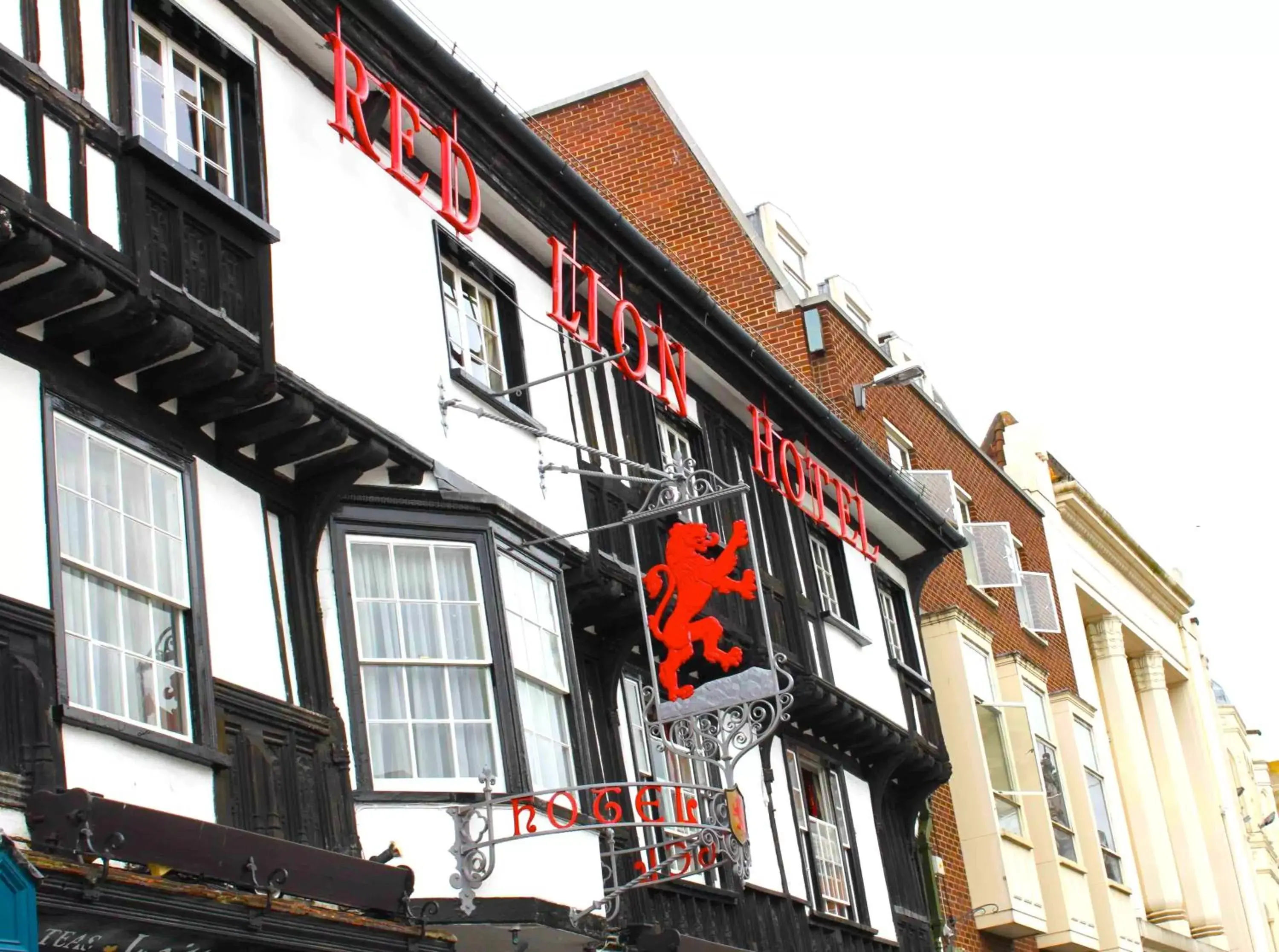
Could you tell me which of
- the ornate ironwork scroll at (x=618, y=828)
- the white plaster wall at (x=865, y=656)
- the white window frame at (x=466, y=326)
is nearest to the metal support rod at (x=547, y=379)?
the white window frame at (x=466, y=326)

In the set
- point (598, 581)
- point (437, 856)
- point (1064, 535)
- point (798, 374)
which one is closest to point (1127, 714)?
point (1064, 535)

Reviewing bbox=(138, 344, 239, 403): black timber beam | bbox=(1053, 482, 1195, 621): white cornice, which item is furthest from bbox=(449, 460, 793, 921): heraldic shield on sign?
bbox=(1053, 482, 1195, 621): white cornice

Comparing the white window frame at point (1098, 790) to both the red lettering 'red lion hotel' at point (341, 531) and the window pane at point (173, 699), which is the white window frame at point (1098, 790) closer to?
the red lettering 'red lion hotel' at point (341, 531)

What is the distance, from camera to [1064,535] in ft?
113

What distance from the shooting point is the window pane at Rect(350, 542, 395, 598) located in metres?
12.5

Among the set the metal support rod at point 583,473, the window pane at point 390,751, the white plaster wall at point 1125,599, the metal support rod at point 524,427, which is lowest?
the window pane at point 390,751

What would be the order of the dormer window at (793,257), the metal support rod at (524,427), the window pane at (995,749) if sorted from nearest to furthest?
the metal support rod at (524,427)
the window pane at (995,749)
the dormer window at (793,257)

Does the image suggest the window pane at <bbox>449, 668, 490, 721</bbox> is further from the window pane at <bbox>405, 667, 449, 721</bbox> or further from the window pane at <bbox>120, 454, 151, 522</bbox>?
the window pane at <bbox>120, 454, 151, 522</bbox>

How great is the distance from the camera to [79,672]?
9859 millimetres

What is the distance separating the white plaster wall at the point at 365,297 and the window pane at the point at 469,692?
64.8 inches

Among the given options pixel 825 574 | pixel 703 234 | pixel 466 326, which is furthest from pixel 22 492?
pixel 703 234

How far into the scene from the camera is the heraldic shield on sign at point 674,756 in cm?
1217

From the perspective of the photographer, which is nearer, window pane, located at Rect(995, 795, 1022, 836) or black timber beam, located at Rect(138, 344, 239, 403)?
black timber beam, located at Rect(138, 344, 239, 403)

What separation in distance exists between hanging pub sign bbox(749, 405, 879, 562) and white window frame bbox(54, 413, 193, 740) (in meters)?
9.48
